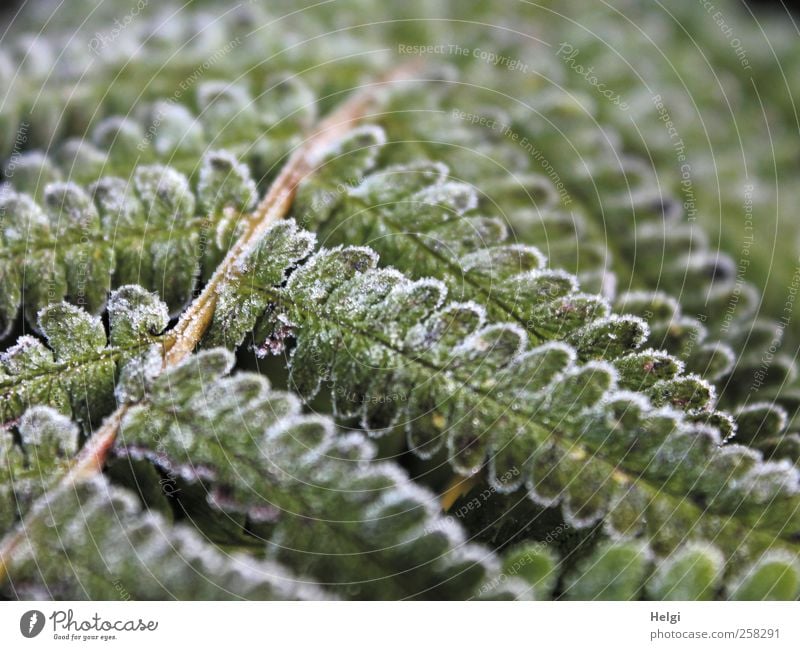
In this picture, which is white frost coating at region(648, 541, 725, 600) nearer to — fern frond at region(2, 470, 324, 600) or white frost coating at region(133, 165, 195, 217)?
fern frond at region(2, 470, 324, 600)

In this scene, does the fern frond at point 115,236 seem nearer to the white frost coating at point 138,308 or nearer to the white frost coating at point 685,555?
the white frost coating at point 138,308

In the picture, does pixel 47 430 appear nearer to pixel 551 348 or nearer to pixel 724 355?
pixel 551 348

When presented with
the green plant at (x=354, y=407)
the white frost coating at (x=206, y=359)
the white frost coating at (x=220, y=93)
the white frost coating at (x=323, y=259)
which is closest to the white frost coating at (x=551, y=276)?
the green plant at (x=354, y=407)

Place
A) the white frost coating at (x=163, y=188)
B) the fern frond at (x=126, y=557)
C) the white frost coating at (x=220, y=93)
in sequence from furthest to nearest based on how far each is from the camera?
the white frost coating at (x=220, y=93)
the white frost coating at (x=163, y=188)
the fern frond at (x=126, y=557)

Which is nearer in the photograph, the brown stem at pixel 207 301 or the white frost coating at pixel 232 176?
the brown stem at pixel 207 301

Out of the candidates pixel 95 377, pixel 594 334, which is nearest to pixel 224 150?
pixel 95 377

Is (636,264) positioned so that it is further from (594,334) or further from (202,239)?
(202,239)

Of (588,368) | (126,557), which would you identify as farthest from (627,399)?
(126,557)

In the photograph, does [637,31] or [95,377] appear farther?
[637,31]
